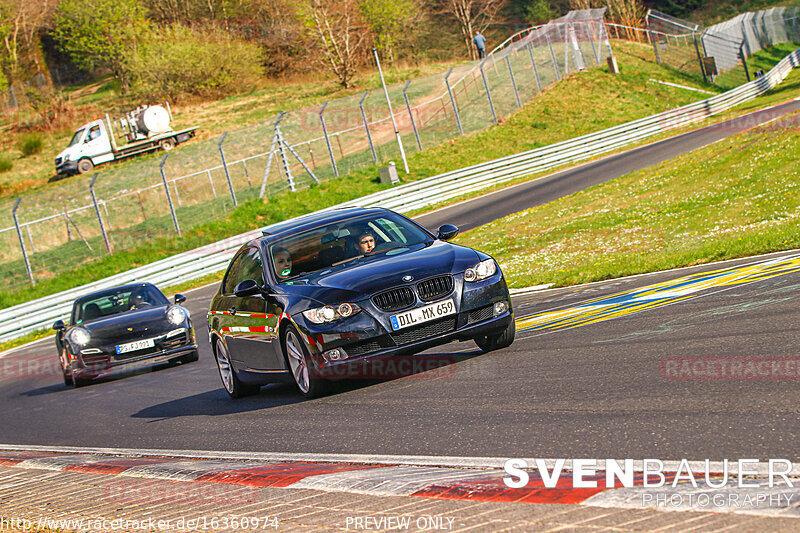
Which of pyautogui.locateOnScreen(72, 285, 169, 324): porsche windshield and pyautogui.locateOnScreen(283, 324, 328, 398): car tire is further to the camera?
pyautogui.locateOnScreen(72, 285, 169, 324): porsche windshield

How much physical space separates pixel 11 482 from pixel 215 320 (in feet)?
13.0

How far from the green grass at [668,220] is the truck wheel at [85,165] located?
3485 centimetres

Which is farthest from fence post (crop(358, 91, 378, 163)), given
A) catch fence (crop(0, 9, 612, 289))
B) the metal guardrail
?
the metal guardrail

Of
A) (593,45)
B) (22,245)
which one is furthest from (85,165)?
(593,45)

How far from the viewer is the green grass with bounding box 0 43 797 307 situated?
33406mm

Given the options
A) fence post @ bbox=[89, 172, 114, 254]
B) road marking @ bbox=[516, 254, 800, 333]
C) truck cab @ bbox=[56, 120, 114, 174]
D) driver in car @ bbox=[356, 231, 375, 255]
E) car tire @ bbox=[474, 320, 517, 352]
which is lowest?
road marking @ bbox=[516, 254, 800, 333]

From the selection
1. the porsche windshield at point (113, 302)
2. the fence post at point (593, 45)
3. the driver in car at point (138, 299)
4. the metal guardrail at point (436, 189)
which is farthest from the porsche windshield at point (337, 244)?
the fence post at point (593, 45)

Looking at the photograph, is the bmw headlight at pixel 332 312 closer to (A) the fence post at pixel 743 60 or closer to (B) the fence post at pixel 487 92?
(B) the fence post at pixel 487 92

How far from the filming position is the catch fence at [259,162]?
109ft

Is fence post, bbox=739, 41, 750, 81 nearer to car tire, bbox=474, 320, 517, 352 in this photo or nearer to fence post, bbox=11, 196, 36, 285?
fence post, bbox=11, 196, 36, 285

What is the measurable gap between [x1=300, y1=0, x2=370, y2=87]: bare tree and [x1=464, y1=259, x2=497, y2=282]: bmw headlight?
5840cm

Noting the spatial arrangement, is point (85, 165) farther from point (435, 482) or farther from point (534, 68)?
point (435, 482)

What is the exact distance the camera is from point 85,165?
174 feet

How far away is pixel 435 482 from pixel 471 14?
88.2 meters
